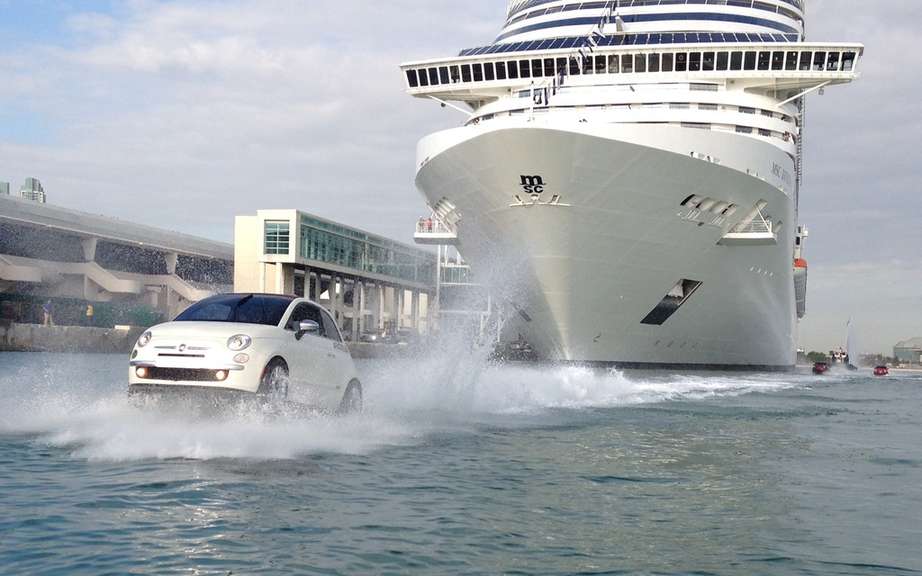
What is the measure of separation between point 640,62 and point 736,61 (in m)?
3.51

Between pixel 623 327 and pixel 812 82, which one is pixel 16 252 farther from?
pixel 812 82

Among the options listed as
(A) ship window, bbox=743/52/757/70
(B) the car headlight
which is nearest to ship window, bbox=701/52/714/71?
(A) ship window, bbox=743/52/757/70

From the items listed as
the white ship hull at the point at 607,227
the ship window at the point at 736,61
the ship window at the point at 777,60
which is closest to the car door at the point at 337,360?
the white ship hull at the point at 607,227

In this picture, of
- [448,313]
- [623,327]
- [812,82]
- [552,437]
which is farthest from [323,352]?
[448,313]

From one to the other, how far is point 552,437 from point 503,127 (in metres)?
17.1

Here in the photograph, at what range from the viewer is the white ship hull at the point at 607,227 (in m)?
28.3

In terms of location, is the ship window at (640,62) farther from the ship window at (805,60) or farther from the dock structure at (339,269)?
the dock structure at (339,269)

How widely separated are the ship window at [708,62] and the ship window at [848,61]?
468 cm

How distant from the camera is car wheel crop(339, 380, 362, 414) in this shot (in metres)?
11.5

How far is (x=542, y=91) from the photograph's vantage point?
36562 millimetres

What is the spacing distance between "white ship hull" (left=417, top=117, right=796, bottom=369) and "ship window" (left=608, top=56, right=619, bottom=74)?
7316 millimetres

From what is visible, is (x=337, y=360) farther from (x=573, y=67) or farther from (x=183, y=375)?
(x=573, y=67)

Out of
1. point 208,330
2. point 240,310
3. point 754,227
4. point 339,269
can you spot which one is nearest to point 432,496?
point 208,330

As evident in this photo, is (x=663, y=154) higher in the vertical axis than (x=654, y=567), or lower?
higher
